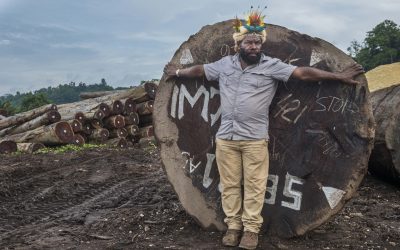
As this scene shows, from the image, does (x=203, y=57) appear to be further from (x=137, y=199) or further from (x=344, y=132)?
(x=137, y=199)

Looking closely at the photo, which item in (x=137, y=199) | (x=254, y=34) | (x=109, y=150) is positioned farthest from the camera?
(x=109, y=150)

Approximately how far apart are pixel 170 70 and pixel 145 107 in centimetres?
771

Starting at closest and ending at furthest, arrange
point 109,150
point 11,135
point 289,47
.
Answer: point 289,47 → point 109,150 → point 11,135

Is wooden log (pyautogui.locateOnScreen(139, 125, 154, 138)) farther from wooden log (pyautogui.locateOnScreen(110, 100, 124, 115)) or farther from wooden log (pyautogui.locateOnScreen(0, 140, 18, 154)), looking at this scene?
wooden log (pyautogui.locateOnScreen(0, 140, 18, 154))

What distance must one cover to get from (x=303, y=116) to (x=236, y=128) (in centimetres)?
59

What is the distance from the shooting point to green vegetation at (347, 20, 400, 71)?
25359 millimetres

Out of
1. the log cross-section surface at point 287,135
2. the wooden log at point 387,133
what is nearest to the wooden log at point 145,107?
the wooden log at point 387,133

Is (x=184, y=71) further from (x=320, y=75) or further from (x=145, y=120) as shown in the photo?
(x=145, y=120)

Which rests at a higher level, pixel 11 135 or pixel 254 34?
pixel 254 34

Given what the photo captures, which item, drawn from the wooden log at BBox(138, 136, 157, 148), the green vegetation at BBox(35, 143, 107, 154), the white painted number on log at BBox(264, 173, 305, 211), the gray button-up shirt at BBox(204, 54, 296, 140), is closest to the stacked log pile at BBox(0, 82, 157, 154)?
the green vegetation at BBox(35, 143, 107, 154)

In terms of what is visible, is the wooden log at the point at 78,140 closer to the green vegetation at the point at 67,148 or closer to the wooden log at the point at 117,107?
the green vegetation at the point at 67,148

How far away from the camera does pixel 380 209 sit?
18.6ft

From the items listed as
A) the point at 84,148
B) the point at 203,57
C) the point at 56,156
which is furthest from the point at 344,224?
the point at 84,148

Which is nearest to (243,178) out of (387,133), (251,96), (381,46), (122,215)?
(251,96)
